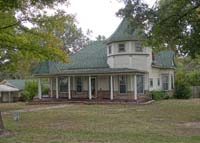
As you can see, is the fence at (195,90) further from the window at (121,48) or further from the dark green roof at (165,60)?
the window at (121,48)

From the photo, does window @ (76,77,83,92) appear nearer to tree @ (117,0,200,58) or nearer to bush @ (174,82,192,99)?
bush @ (174,82,192,99)

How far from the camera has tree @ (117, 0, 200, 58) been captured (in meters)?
19.2

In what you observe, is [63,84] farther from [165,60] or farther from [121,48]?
[165,60]

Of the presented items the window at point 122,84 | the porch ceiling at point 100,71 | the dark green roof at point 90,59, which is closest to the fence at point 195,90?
the dark green roof at point 90,59

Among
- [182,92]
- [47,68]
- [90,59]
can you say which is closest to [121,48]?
[90,59]

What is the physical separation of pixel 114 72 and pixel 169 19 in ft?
53.8

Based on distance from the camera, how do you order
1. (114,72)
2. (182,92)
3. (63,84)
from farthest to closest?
(182,92)
(63,84)
(114,72)

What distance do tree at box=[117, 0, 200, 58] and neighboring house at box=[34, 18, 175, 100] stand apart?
14.2 metres

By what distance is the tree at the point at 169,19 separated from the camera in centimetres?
1925

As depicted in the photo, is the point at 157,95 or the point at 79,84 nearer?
the point at 157,95

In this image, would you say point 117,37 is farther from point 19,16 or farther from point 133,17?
point 19,16

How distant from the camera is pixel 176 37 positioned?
20797 mm

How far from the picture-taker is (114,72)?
116ft

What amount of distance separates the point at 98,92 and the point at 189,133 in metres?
23.8
